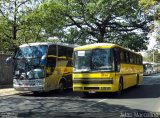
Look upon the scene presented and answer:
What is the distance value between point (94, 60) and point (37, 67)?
12.3 feet

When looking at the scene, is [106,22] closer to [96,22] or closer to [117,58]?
[96,22]

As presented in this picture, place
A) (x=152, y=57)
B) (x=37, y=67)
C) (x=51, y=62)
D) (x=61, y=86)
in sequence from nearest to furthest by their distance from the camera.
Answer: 1. (x=37, y=67)
2. (x=51, y=62)
3. (x=61, y=86)
4. (x=152, y=57)

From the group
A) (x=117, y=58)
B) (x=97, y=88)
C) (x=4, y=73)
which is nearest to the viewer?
(x=97, y=88)

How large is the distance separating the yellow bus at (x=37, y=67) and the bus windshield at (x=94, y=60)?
2.25 metres

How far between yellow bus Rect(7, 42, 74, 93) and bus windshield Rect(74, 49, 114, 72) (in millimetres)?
2253

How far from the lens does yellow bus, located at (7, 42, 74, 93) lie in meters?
22.2

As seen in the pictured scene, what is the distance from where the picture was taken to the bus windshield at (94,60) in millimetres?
20312

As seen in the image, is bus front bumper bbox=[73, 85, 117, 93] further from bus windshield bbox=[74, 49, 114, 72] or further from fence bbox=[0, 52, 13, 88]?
fence bbox=[0, 52, 13, 88]

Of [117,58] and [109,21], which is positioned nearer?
[117,58]

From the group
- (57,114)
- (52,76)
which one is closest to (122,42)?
(52,76)

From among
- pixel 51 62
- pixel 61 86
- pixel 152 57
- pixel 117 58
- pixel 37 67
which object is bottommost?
pixel 61 86

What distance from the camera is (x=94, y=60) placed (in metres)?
20.6

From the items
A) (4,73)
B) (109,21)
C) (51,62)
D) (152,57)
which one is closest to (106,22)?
(109,21)

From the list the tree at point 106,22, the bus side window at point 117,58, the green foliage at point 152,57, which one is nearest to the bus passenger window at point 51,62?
the bus side window at point 117,58
